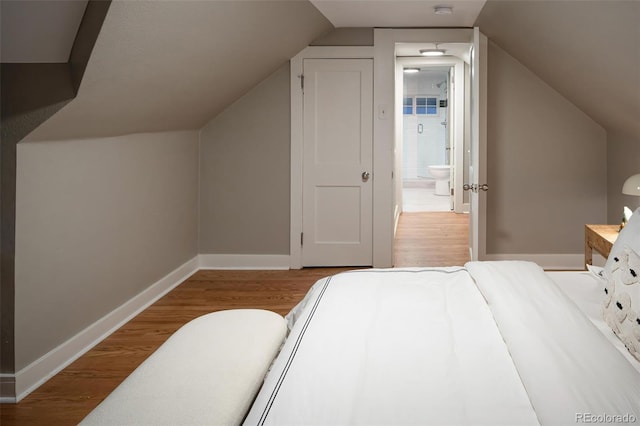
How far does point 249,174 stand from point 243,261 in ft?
2.61

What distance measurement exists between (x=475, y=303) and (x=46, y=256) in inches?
79.5

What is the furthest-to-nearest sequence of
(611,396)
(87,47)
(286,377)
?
→ (87,47), (286,377), (611,396)

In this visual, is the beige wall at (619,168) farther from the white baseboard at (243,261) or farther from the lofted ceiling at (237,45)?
the white baseboard at (243,261)

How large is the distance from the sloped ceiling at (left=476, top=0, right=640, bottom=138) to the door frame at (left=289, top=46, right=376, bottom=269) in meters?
1.15

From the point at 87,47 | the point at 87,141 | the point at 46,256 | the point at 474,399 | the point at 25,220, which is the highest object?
the point at 87,47

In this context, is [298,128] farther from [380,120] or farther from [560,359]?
[560,359]

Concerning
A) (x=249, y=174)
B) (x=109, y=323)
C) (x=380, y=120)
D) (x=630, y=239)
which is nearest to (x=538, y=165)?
(x=380, y=120)

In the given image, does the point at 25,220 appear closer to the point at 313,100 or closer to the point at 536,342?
the point at 536,342

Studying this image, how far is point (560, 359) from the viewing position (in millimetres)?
1424

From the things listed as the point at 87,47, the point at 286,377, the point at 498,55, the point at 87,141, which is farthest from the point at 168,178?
the point at 286,377

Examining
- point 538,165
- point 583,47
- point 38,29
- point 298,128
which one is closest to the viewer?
point 38,29

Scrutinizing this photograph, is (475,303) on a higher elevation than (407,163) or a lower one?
lower

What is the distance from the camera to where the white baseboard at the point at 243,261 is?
5273 millimetres

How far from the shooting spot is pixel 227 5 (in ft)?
10.3
